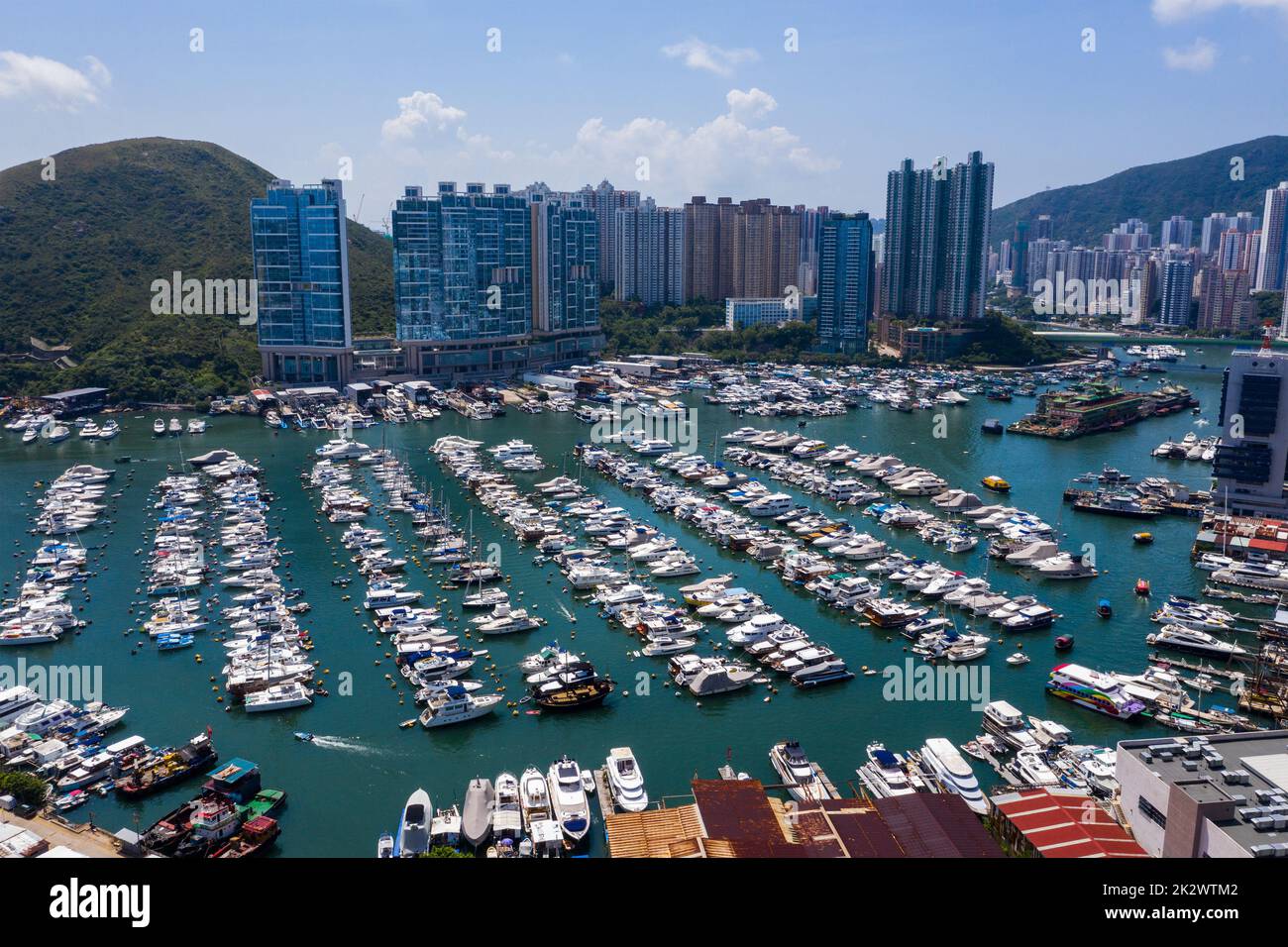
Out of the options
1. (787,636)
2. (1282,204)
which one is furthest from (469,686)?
(1282,204)

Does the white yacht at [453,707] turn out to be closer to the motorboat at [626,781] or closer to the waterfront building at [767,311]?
the motorboat at [626,781]

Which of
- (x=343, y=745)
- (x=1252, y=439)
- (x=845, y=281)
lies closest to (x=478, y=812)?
(x=343, y=745)

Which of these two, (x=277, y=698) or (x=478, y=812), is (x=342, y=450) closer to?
(x=277, y=698)

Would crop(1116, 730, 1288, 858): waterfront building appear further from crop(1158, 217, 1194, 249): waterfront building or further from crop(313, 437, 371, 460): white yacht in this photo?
crop(1158, 217, 1194, 249): waterfront building

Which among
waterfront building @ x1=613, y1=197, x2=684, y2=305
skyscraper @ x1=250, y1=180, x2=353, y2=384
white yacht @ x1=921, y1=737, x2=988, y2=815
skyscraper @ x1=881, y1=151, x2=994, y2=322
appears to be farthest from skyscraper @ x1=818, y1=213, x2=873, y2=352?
white yacht @ x1=921, y1=737, x2=988, y2=815
